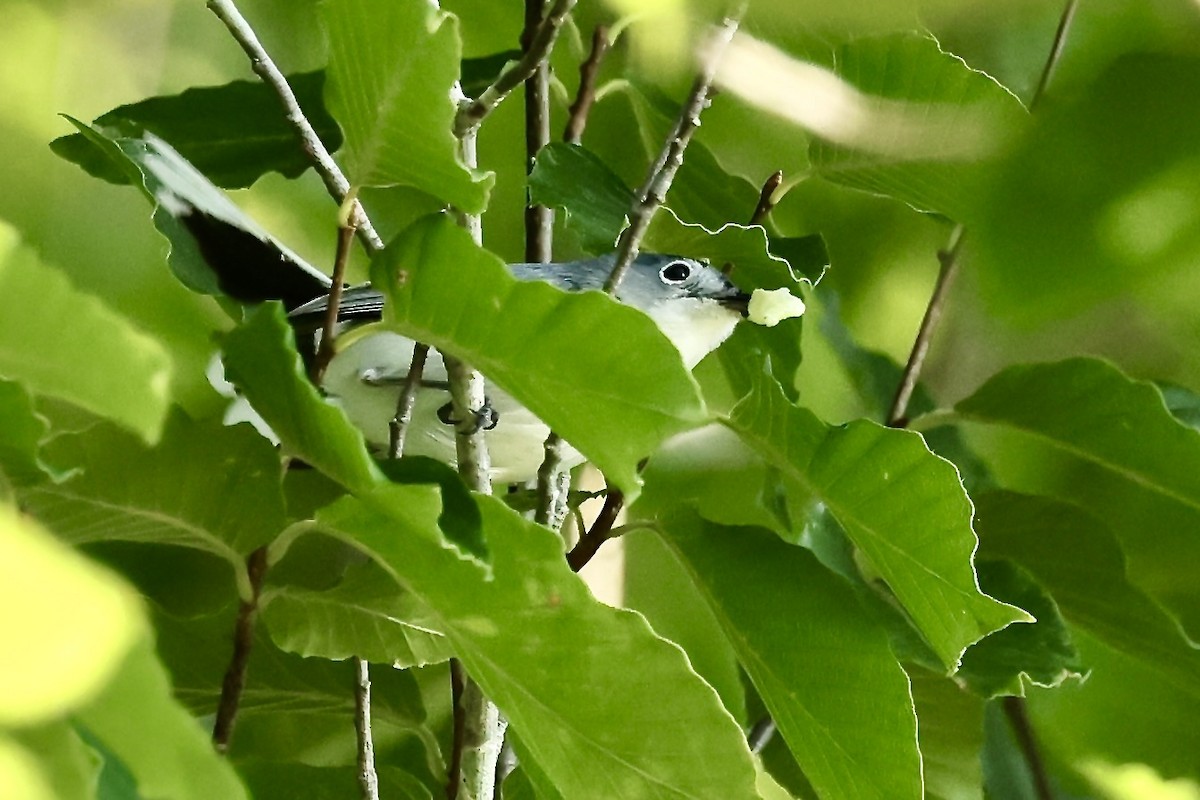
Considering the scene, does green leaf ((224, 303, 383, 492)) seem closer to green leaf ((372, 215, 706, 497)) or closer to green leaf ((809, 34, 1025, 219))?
green leaf ((372, 215, 706, 497))

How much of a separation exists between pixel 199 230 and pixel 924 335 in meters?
0.52

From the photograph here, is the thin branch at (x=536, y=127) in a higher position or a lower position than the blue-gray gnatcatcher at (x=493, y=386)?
higher

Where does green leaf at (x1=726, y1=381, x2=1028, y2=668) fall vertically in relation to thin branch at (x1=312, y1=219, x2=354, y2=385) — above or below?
below

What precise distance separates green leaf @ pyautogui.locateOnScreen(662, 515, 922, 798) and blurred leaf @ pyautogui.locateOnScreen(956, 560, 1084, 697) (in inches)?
5.4

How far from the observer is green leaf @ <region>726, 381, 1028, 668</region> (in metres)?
0.52

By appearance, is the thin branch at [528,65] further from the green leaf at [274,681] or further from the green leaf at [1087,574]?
the green leaf at [1087,574]

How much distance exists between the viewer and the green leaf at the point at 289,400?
1.36 ft

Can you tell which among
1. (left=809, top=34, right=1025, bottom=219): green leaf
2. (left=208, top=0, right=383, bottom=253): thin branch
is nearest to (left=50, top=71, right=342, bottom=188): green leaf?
(left=208, top=0, right=383, bottom=253): thin branch

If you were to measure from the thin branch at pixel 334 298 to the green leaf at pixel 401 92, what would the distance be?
4 cm

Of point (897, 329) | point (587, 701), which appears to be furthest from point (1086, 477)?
point (587, 701)

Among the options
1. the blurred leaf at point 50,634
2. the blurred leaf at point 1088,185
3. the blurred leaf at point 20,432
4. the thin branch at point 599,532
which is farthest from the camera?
the blurred leaf at point 1088,185

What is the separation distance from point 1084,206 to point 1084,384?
0.69 ft

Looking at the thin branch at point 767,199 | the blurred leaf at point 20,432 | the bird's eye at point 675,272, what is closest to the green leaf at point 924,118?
the thin branch at point 767,199

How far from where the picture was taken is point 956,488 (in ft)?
1.67
